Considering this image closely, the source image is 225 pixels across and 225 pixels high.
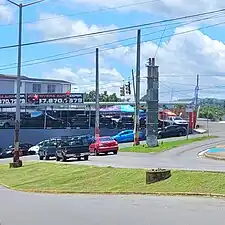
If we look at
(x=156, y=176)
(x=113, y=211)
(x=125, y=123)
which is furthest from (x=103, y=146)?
(x=113, y=211)

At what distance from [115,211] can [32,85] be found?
131753mm

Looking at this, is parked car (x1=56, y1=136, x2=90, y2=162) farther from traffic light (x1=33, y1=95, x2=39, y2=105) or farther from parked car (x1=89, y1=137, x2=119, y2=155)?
traffic light (x1=33, y1=95, x2=39, y2=105)

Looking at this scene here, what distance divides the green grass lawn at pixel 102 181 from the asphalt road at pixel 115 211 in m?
1.77

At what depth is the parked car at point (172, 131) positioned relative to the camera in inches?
2722

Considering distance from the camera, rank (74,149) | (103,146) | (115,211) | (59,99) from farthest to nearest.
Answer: (59,99) → (103,146) → (74,149) → (115,211)

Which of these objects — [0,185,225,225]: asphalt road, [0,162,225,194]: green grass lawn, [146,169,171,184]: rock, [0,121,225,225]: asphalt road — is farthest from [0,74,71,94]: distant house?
[0,185,225,225]: asphalt road

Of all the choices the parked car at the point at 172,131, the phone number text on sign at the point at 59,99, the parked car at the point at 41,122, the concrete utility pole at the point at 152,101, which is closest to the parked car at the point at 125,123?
the parked car at the point at 41,122

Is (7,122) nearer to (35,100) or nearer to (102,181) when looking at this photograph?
(35,100)

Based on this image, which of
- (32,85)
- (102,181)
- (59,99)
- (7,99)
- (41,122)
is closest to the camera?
(102,181)

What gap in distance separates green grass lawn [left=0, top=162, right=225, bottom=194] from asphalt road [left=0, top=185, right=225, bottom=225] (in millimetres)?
1765

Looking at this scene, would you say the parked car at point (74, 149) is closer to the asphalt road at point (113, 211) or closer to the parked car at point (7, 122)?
the asphalt road at point (113, 211)

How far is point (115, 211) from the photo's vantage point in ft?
48.7

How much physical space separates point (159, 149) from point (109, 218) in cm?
3672

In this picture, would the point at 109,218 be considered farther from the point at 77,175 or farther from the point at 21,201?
the point at 77,175
